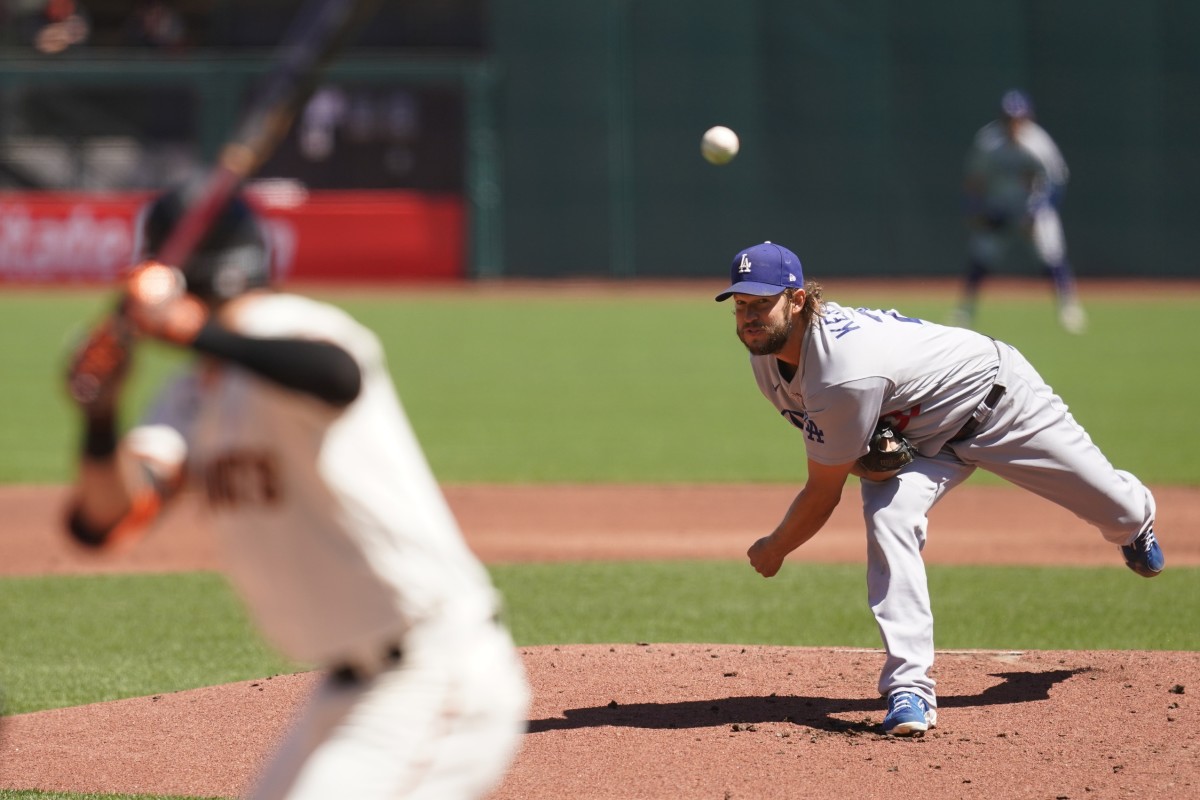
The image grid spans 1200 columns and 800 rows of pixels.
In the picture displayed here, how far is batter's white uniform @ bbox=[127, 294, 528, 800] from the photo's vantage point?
2.76 metres

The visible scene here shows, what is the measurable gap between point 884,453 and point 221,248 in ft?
9.18

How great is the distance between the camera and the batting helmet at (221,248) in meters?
2.86

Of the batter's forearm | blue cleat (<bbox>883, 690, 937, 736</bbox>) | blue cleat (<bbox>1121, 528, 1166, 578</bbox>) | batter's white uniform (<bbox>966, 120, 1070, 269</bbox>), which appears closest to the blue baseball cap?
blue cleat (<bbox>883, 690, 937, 736</bbox>)

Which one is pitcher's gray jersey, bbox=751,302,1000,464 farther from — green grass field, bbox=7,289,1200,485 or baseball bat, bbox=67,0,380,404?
green grass field, bbox=7,289,1200,485

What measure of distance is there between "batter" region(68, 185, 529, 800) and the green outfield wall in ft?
73.7

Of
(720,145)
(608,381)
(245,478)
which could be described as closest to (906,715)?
(245,478)

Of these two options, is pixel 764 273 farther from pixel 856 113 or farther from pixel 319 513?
pixel 856 113

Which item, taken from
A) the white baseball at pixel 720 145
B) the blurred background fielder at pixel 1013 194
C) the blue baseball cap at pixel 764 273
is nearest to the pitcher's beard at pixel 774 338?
the blue baseball cap at pixel 764 273

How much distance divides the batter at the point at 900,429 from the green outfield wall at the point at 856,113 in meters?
19.9

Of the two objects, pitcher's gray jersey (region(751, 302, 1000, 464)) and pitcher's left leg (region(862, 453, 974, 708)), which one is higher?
pitcher's gray jersey (region(751, 302, 1000, 464))

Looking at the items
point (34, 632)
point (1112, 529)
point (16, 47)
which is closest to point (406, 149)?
point (16, 47)

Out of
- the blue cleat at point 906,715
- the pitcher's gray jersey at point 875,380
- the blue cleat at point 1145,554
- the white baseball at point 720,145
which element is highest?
the white baseball at point 720,145

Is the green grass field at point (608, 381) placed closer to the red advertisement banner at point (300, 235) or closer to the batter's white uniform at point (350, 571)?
the red advertisement banner at point (300, 235)

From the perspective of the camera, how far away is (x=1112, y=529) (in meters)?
5.49
